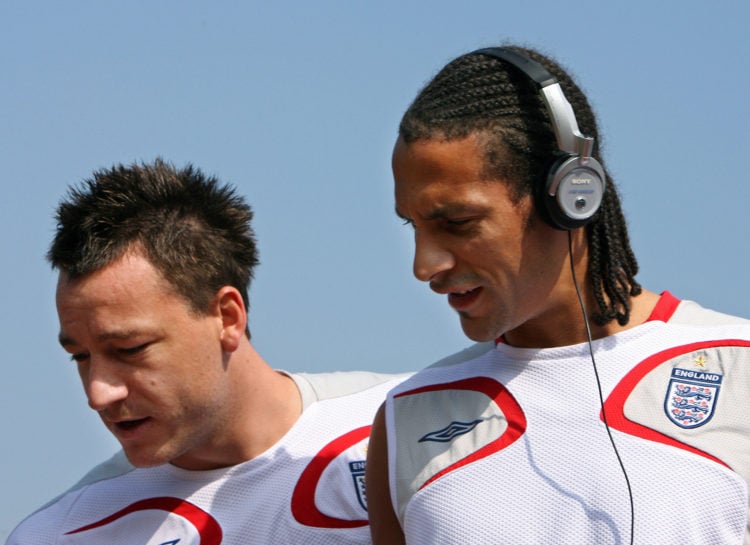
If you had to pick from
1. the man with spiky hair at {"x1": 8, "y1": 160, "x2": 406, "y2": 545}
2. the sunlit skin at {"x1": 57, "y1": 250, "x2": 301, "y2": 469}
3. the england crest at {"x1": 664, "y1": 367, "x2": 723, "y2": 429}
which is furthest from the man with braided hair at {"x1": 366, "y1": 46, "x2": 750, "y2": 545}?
the sunlit skin at {"x1": 57, "y1": 250, "x2": 301, "y2": 469}

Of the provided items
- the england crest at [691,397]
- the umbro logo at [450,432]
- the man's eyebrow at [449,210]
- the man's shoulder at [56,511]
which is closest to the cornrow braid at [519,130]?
the man's eyebrow at [449,210]

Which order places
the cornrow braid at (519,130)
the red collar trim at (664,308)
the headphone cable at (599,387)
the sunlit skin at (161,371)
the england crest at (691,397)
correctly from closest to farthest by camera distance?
1. the headphone cable at (599,387)
2. the england crest at (691,397)
3. the cornrow braid at (519,130)
4. the red collar trim at (664,308)
5. the sunlit skin at (161,371)

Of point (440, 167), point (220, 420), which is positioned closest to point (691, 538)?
point (440, 167)

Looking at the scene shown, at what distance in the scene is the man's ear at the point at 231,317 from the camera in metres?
4.84

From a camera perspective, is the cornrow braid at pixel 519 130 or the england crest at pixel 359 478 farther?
the england crest at pixel 359 478

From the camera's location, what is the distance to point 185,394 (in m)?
4.60

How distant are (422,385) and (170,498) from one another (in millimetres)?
1465

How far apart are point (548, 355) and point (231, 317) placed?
166cm

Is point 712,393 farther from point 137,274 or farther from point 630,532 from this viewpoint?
point 137,274

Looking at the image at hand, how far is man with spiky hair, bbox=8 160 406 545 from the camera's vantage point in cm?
455

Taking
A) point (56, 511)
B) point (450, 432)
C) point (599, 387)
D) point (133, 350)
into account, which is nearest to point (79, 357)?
point (133, 350)

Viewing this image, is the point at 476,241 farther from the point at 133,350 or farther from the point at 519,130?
the point at 133,350

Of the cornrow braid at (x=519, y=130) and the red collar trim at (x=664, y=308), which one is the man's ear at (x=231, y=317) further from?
the red collar trim at (x=664, y=308)

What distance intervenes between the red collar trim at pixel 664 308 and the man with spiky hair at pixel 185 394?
57.4 inches
